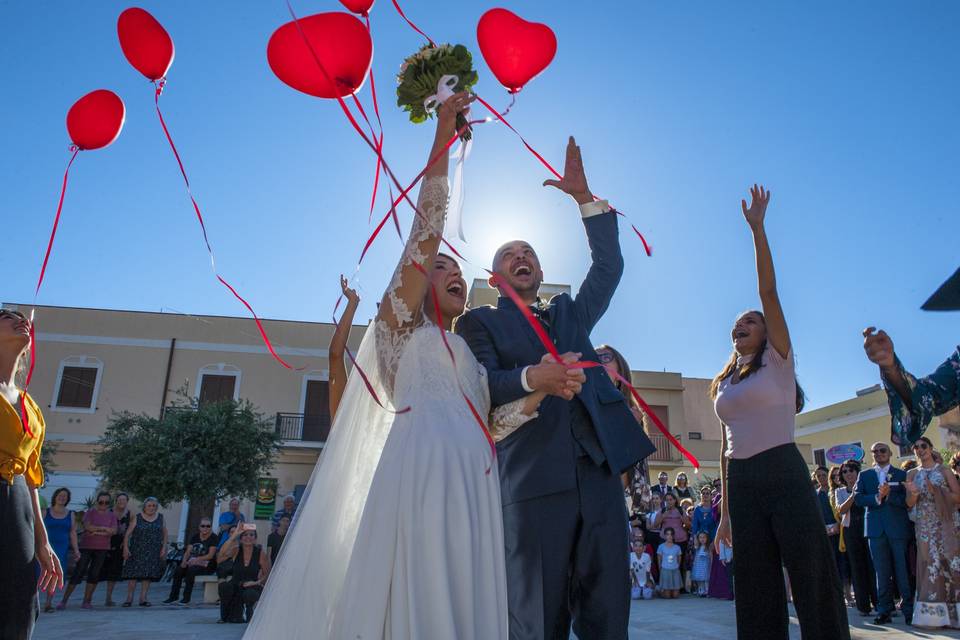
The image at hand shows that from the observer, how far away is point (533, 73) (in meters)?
3.26

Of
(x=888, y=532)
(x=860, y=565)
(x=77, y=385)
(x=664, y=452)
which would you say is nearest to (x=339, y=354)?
(x=888, y=532)

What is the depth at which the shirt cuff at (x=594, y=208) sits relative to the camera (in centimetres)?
287

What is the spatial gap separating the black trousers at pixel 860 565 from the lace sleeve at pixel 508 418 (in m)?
6.10

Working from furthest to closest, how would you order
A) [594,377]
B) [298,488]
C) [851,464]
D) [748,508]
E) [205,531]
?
1. [298,488]
2. [205,531]
3. [851,464]
4. [748,508]
5. [594,377]

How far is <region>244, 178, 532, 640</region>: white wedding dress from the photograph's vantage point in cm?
204

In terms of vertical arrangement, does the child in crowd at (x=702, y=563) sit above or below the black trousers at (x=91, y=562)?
above

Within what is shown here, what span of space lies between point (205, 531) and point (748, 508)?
10201mm

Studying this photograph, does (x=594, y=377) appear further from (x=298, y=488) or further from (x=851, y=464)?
(x=298, y=488)

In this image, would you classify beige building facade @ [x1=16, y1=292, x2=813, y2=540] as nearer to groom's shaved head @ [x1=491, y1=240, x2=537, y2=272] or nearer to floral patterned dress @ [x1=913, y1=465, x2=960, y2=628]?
floral patterned dress @ [x1=913, y1=465, x2=960, y2=628]

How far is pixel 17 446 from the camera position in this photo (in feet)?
9.60

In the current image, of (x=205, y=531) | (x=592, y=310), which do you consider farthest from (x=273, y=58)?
(x=205, y=531)

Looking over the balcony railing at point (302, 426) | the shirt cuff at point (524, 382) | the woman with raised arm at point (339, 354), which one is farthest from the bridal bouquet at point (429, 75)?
the balcony railing at point (302, 426)

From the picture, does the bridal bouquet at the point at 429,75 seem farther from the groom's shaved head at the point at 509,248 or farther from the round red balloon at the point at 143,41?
the round red balloon at the point at 143,41

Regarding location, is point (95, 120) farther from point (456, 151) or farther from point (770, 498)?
point (770, 498)
